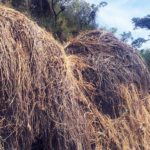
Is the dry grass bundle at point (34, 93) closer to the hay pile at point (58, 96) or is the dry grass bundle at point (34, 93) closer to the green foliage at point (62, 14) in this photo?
the hay pile at point (58, 96)

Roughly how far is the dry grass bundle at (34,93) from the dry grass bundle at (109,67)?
1.13 m

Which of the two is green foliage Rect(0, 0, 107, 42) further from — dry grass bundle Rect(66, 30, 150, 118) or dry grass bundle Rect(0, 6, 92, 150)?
dry grass bundle Rect(0, 6, 92, 150)

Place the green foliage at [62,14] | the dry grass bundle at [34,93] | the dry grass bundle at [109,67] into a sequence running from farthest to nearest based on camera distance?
1. the green foliage at [62,14]
2. the dry grass bundle at [109,67]
3. the dry grass bundle at [34,93]

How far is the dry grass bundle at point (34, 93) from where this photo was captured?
6348mm

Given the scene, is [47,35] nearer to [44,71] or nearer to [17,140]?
[44,71]

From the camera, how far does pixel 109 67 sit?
8859 mm

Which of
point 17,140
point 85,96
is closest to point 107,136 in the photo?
point 85,96

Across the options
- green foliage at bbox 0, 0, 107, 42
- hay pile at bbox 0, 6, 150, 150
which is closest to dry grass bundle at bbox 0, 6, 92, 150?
hay pile at bbox 0, 6, 150, 150

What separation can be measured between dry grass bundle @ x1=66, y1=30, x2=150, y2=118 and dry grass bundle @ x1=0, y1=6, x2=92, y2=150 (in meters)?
1.13

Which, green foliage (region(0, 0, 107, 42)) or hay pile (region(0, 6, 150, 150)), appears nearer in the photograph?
hay pile (region(0, 6, 150, 150))

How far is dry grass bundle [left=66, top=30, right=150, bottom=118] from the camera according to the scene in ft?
Result: 27.8

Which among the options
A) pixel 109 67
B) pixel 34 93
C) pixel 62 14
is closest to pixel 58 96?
pixel 34 93

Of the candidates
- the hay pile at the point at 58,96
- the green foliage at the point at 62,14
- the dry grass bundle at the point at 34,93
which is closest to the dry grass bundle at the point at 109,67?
the hay pile at the point at 58,96

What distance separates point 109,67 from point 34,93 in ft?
8.29
